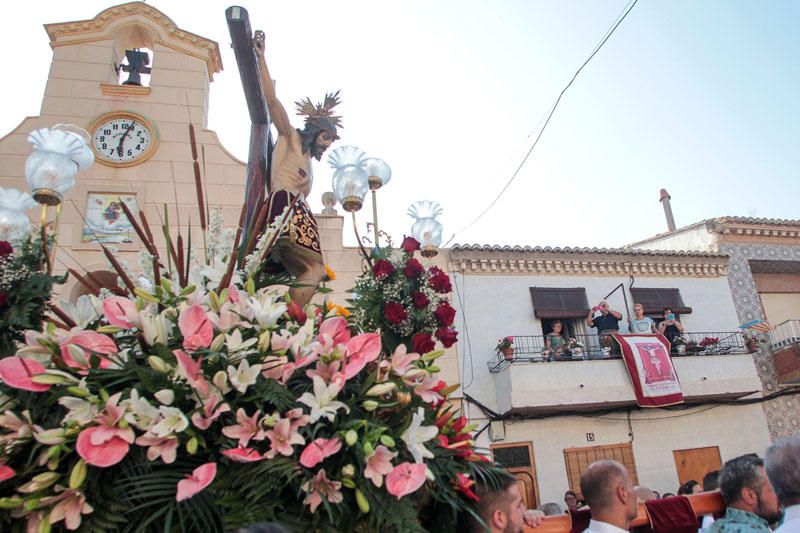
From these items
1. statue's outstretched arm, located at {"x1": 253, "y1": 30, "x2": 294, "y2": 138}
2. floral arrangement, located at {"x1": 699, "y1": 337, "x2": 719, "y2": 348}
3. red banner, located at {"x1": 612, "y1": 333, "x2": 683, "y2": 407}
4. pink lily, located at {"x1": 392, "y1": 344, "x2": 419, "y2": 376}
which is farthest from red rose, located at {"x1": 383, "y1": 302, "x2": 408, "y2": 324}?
floral arrangement, located at {"x1": 699, "y1": 337, "x2": 719, "y2": 348}

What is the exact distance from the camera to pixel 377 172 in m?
3.06

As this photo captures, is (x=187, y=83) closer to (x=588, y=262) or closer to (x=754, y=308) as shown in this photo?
(x=588, y=262)

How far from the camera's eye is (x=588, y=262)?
41.3 feet

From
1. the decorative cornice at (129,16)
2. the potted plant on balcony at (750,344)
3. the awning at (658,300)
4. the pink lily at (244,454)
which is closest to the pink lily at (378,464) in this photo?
the pink lily at (244,454)

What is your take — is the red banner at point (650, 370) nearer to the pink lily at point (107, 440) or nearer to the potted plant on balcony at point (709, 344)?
the potted plant on balcony at point (709, 344)

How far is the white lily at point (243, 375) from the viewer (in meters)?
1.25

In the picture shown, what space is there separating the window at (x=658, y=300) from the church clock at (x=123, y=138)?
10.6 m

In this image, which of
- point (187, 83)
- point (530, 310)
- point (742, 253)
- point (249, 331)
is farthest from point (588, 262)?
point (249, 331)

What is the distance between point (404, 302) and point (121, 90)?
9411mm

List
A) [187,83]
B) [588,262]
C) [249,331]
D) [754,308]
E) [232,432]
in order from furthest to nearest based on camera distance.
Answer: [754,308], [588,262], [187,83], [249,331], [232,432]

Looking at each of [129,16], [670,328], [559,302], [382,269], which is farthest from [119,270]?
[670,328]

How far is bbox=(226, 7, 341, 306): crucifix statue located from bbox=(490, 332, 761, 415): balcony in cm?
809

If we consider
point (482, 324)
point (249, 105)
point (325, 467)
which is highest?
point (482, 324)

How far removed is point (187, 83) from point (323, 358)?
394 inches
